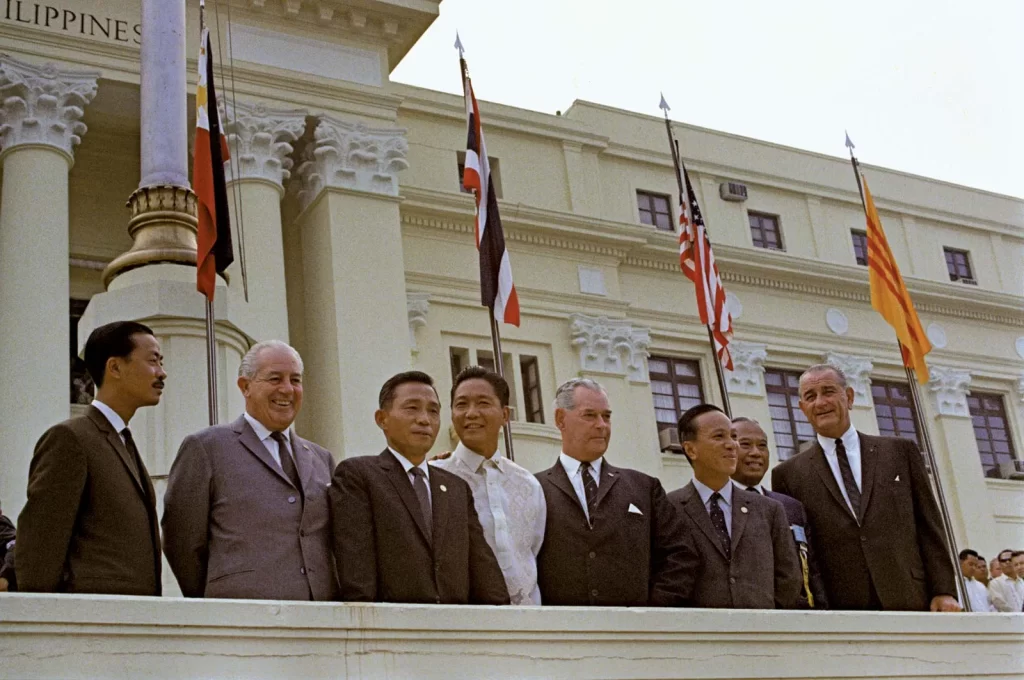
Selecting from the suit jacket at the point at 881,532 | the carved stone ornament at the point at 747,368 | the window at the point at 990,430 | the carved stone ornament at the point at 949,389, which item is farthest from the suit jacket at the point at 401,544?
the window at the point at 990,430

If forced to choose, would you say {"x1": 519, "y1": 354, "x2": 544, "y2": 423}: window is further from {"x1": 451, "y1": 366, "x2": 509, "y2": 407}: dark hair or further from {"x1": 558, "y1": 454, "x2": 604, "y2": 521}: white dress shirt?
{"x1": 451, "y1": 366, "x2": 509, "y2": 407}: dark hair

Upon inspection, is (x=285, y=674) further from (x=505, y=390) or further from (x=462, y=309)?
(x=462, y=309)

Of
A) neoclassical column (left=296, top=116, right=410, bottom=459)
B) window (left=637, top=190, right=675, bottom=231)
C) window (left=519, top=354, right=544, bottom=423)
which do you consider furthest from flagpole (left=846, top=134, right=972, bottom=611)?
window (left=637, top=190, right=675, bottom=231)

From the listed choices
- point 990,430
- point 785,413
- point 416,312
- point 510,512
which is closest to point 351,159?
point 416,312

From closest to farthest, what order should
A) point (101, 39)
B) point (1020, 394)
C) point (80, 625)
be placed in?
point (80, 625), point (101, 39), point (1020, 394)

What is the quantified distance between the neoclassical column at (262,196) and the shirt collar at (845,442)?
958 centimetres

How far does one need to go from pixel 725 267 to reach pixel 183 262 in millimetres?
16374

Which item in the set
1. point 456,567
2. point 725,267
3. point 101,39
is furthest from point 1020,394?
point 456,567

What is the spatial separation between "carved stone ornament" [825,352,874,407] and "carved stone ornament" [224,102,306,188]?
471 inches

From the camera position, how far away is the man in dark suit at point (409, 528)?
13.9 feet

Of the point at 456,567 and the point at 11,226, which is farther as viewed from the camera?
the point at 11,226

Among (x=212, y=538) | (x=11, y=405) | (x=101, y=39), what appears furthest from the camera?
(x=101, y=39)

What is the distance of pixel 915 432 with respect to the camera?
24.0 m

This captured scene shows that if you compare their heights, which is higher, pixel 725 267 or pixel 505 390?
pixel 725 267
